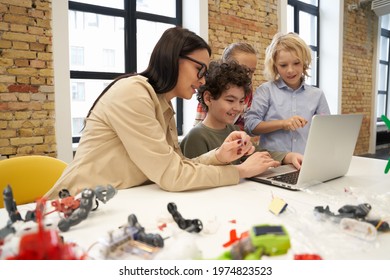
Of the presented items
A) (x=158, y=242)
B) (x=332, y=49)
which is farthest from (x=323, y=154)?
(x=332, y=49)

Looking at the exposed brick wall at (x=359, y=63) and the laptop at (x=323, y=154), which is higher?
the exposed brick wall at (x=359, y=63)

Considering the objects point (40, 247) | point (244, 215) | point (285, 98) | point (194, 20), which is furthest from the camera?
point (194, 20)

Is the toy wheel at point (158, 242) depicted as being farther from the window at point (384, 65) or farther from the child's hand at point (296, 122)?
the window at point (384, 65)

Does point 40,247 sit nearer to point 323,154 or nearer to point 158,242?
point 158,242

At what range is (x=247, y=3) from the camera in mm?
4664

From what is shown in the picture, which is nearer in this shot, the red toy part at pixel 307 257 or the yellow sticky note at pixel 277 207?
the red toy part at pixel 307 257

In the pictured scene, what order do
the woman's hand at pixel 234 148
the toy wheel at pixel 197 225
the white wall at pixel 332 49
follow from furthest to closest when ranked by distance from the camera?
the white wall at pixel 332 49 → the woman's hand at pixel 234 148 → the toy wheel at pixel 197 225

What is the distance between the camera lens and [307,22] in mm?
6305

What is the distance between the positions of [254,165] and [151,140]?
1.53ft

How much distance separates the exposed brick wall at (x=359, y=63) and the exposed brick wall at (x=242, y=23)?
2.24 m

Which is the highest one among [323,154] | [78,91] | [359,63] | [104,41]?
[359,63]

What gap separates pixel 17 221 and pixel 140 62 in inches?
135

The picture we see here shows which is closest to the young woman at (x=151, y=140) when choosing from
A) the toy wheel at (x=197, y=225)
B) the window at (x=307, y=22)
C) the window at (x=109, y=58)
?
the toy wheel at (x=197, y=225)

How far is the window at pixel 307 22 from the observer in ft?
19.4
